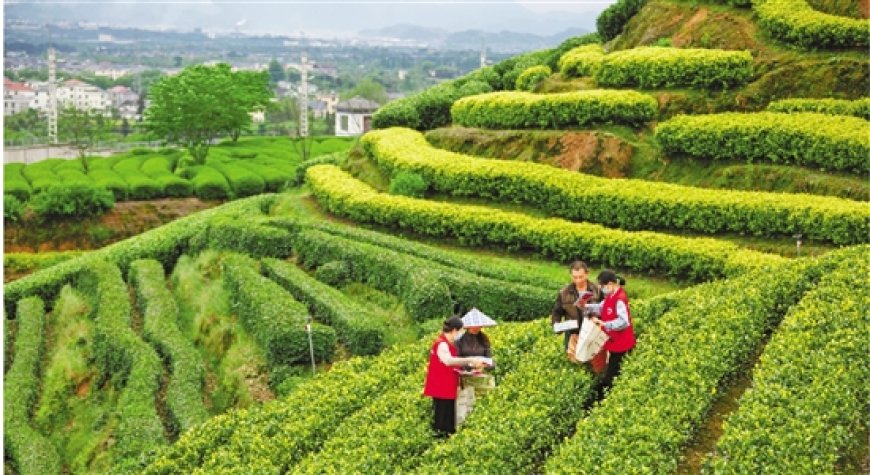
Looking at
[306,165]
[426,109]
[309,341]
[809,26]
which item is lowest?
[309,341]

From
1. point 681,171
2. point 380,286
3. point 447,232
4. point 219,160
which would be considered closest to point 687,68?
point 681,171

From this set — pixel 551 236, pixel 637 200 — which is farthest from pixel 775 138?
pixel 551 236

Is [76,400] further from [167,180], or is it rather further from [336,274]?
[167,180]

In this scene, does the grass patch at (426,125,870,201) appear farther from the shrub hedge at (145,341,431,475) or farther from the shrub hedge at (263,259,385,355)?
the shrub hedge at (145,341,431,475)

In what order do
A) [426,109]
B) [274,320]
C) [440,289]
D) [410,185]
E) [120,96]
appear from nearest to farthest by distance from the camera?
[274,320] → [440,289] → [410,185] → [426,109] → [120,96]

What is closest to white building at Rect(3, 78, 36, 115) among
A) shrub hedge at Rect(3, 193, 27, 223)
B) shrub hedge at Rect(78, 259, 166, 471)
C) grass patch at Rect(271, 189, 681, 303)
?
shrub hedge at Rect(3, 193, 27, 223)

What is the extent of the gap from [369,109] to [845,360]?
323 ft

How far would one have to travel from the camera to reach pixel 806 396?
36.9 feet

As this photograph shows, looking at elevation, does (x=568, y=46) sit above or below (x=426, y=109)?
above

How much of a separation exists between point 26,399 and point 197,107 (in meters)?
38.6

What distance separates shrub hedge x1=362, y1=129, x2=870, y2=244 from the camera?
62.9ft

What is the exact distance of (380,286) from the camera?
21312 mm

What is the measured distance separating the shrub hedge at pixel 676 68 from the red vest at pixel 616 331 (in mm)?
13301

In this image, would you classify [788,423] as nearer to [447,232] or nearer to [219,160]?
[447,232]
